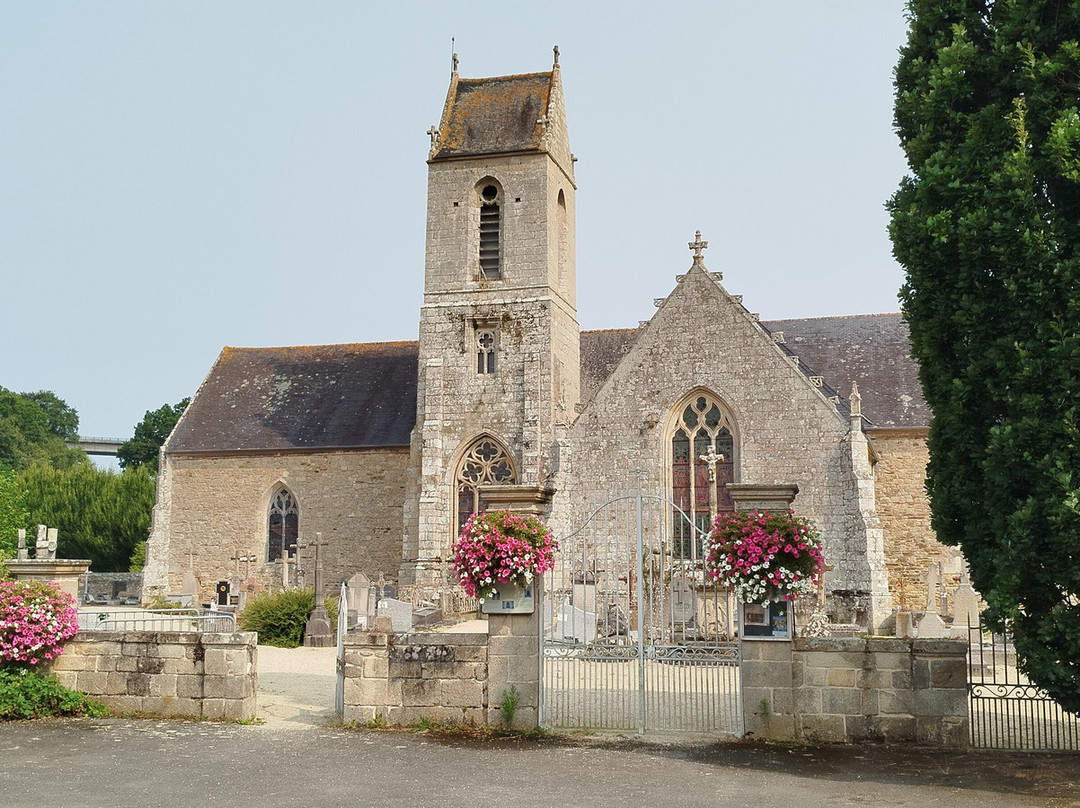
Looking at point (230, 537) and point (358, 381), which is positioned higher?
point (358, 381)

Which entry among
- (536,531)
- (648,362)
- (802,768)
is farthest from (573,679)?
(648,362)

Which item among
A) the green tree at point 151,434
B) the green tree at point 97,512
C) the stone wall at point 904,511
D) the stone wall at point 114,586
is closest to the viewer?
the stone wall at point 904,511

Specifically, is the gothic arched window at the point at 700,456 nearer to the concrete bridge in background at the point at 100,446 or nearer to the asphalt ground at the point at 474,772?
the asphalt ground at the point at 474,772

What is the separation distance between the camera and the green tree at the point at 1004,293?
8500 mm

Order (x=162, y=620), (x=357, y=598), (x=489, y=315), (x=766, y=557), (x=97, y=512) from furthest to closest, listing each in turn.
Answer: (x=97, y=512), (x=489, y=315), (x=357, y=598), (x=162, y=620), (x=766, y=557)

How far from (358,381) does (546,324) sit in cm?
765

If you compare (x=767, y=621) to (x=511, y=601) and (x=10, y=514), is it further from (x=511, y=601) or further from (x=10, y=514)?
(x=10, y=514)

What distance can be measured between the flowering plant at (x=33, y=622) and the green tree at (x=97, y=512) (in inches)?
1044

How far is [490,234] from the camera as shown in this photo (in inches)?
1061

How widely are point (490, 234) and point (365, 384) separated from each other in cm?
655

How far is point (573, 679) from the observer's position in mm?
14969

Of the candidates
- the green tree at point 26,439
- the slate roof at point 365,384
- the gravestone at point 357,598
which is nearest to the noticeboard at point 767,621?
the gravestone at point 357,598

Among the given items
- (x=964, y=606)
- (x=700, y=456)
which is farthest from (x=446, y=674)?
(x=700, y=456)

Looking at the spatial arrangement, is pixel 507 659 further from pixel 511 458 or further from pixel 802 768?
pixel 511 458
